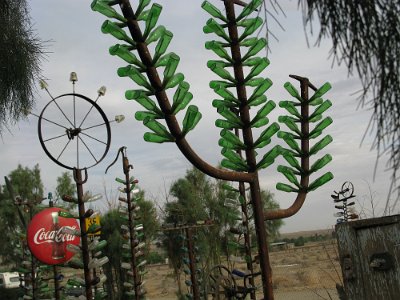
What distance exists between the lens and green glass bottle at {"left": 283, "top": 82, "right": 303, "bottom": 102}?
8.26 ft

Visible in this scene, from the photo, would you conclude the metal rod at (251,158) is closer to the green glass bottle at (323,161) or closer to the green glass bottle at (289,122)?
the green glass bottle at (289,122)

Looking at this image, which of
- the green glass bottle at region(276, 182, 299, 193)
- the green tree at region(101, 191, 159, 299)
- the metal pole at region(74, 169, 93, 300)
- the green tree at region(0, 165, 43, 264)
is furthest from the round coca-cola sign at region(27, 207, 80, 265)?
the green tree at region(0, 165, 43, 264)

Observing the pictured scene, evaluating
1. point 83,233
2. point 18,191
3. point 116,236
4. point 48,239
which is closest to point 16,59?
point 83,233

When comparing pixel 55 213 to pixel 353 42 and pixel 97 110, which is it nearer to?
pixel 97 110

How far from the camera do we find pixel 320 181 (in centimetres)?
249

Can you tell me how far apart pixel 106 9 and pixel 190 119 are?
1.60ft

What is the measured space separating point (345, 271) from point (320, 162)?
0.73m

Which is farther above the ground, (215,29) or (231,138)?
(215,29)

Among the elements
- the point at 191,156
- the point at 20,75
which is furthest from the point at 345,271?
the point at 20,75

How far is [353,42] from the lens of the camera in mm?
1289

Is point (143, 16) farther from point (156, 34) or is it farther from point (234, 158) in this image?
point (234, 158)

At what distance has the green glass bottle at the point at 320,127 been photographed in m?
2.51

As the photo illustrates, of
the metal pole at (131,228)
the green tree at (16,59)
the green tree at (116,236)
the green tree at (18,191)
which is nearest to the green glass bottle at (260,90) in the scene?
the green tree at (16,59)

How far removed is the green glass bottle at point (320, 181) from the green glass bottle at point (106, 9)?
3.64 ft
